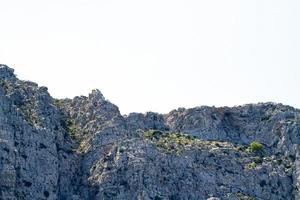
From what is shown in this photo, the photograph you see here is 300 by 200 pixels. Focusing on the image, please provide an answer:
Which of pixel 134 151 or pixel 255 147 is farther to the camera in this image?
Result: pixel 255 147

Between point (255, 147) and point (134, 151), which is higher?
point (255, 147)

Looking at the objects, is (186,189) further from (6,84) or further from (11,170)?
(6,84)

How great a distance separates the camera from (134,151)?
543 ft

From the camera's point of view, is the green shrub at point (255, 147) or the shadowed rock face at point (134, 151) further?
the green shrub at point (255, 147)

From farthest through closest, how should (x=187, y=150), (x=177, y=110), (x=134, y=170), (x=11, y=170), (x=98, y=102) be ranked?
(x=177, y=110) → (x=98, y=102) → (x=187, y=150) → (x=134, y=170) → (x=11, y=170)

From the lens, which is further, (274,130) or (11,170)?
(274,130)

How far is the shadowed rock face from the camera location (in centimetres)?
15938

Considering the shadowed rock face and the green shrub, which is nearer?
the shadowed rock face

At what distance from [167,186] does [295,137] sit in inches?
1572

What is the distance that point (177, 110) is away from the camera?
644 feet

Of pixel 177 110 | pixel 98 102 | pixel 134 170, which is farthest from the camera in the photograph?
→ pixel 177 110

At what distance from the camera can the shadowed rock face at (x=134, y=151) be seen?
15938cm

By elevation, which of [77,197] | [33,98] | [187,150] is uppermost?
[33,98]

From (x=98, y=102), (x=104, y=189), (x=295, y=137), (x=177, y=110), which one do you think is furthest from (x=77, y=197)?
(x=295, y=137)
